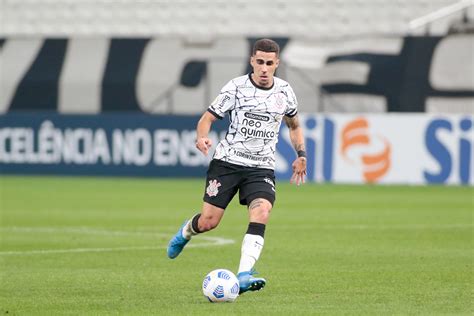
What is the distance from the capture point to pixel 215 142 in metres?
27.6

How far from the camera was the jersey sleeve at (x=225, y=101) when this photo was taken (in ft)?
34.9

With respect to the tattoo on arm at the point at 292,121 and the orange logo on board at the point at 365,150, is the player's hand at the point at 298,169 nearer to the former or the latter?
the tattoo on arm at the point at 292,121

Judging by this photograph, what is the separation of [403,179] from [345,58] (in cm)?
378

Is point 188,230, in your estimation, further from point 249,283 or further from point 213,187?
point 249,283

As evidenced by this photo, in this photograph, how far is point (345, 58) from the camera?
1131 inches

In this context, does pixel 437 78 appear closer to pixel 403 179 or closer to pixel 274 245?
pixel 403 179

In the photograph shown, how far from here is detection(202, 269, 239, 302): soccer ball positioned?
31.6 ft

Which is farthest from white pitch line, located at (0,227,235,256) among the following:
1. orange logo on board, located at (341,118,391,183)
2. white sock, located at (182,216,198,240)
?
orange logo on board, located at (341,118,391,183)

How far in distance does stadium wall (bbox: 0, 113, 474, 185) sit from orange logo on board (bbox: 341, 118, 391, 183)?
2 cm

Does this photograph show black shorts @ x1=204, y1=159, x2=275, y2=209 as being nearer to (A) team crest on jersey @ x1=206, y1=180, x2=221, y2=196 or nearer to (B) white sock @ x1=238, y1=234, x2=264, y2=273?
(A) team crest on jersey @ x1=206, y1=180, x2=221, y2=196

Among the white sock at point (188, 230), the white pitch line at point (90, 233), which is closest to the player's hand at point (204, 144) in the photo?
the white sock at point (188, 230)

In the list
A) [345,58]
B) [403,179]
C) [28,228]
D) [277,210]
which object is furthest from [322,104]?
[28,228]

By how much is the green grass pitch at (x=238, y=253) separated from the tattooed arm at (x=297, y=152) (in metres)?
0.91

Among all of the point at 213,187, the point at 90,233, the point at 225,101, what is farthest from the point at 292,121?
the point at 90,233
